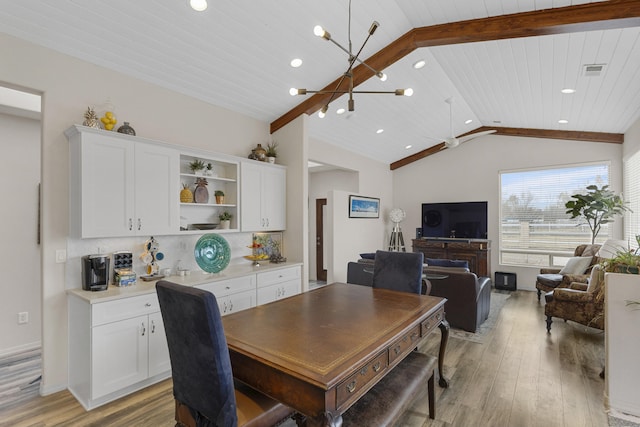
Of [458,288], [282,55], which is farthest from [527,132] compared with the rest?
[282,55]

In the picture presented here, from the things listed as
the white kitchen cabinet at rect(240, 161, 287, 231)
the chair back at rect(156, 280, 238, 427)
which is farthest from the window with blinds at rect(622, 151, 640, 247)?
the chair back at rect(156, 280, 238, 427)

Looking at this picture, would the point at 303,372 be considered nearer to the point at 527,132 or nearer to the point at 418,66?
the point at 418,66

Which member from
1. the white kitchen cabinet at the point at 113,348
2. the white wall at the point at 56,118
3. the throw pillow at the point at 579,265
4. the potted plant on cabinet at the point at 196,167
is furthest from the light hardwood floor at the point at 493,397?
the potted plant on cabinet at the point at 196,167

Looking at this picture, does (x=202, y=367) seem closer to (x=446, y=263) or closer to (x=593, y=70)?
(x=446, y=263)

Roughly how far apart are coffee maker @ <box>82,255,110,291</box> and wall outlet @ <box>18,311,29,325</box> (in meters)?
1.55

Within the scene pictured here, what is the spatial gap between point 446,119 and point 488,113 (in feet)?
2.40

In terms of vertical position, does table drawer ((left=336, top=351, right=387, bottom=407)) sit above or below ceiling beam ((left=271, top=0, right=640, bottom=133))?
below

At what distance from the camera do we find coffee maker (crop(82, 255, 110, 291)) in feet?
8.70

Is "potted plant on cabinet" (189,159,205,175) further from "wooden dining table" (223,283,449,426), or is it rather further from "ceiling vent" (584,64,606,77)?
"ceiling vent" (584,64,606,77)

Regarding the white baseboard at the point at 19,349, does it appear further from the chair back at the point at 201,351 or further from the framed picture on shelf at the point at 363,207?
the framed picture on shelf at the point at 363,207

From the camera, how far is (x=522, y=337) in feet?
12.7

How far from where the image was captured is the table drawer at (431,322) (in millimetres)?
2113

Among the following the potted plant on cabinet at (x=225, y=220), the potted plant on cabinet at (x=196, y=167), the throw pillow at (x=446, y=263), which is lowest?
the throw pillow at (x=446, y=263)

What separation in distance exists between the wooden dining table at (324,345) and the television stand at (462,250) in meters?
4.65
